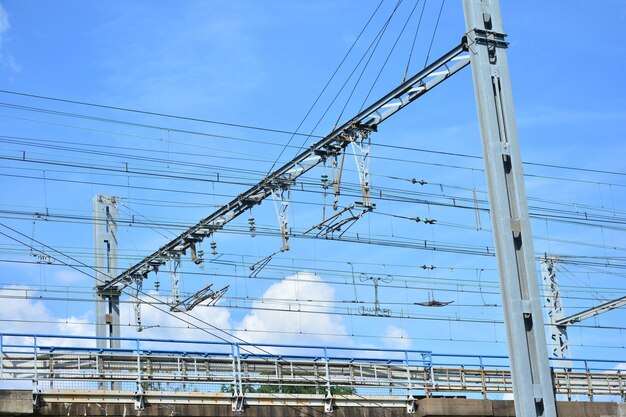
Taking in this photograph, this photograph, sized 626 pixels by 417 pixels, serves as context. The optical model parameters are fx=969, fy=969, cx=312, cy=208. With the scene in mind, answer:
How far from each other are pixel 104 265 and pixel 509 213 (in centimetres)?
2204

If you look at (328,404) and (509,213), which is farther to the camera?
(328,404)

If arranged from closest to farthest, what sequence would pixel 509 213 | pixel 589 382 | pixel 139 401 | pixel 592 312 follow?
1. pixel 139 401
2. pixel 509 213
3. pixel 589 382
4. pixel 592 312

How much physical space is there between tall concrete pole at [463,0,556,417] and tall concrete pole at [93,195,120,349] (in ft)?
69.8

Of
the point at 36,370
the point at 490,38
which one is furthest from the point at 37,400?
the point at 490,38

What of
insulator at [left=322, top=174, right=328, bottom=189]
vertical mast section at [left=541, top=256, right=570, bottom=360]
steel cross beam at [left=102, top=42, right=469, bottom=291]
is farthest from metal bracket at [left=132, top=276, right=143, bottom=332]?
vertical mast section at [left=541, top=256, right=570, bottom=360]

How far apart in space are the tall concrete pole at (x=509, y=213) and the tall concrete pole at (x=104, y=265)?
21289mm

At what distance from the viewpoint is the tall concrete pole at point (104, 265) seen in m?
41.8

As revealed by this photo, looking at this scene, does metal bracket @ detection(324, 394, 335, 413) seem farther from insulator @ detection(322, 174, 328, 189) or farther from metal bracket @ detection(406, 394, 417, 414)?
insulator @ detection(322, 174, 328, 189)

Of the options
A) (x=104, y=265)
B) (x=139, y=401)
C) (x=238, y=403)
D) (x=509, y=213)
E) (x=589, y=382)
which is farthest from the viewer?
(x=104, y=265)

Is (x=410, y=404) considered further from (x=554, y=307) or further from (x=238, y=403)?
(x=554, y=307)

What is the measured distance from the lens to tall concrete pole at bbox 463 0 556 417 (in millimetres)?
24656

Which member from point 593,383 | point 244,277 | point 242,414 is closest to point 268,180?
point 244,277

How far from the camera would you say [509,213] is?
25.6 meters

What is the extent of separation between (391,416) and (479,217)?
18475 millimetres
